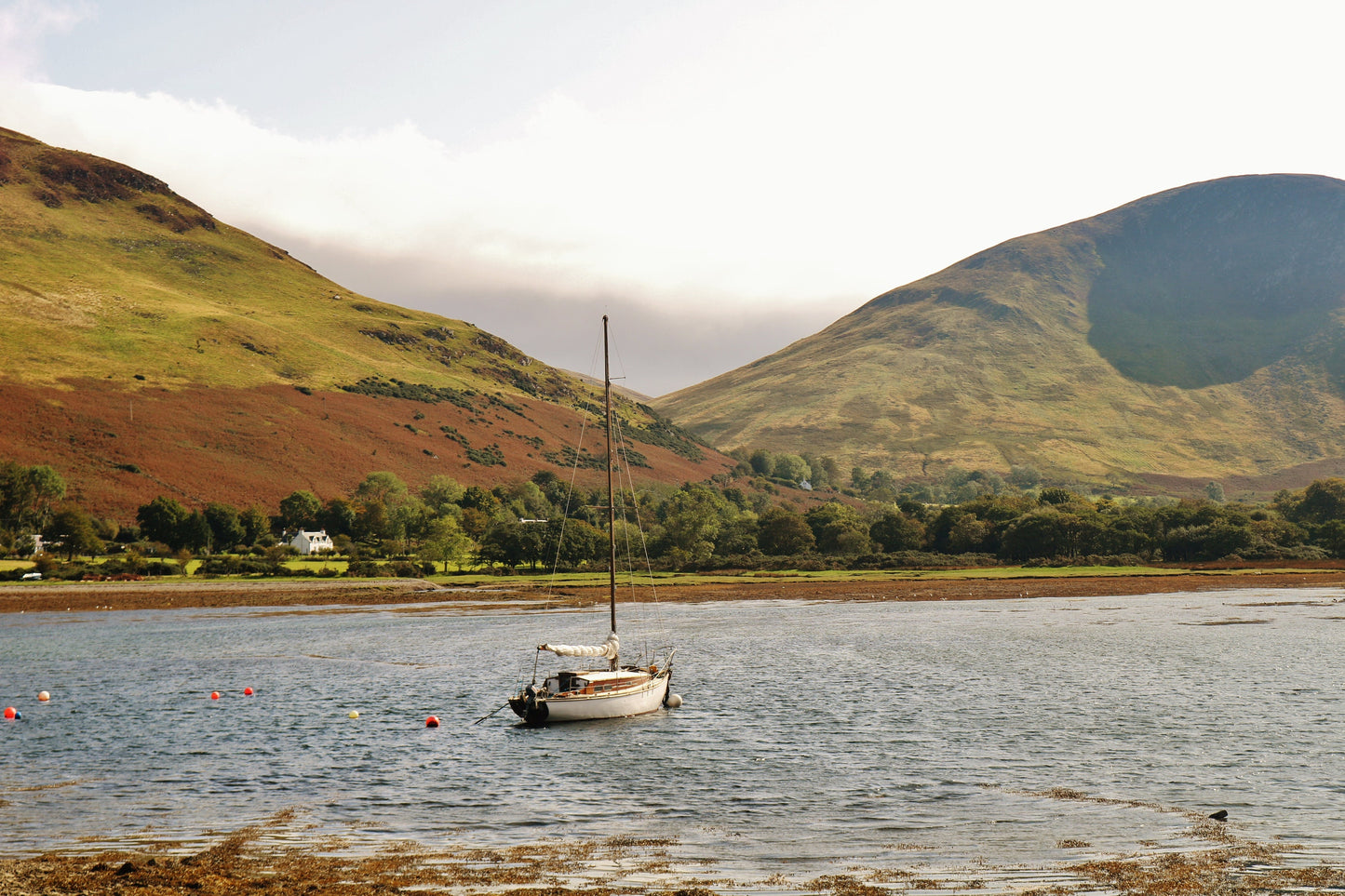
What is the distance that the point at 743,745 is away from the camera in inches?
1587

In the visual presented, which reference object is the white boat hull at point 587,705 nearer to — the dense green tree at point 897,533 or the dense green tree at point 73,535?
the dense green tree at point 73,535

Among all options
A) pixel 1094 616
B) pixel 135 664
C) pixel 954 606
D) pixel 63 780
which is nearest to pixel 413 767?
pixel 63 780

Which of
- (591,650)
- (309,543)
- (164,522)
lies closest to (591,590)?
(309,543)

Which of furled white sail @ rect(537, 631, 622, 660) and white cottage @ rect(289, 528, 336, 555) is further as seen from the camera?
white cottage @ rect(289, 528, 336, 555)

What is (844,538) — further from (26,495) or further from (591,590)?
(26,495)

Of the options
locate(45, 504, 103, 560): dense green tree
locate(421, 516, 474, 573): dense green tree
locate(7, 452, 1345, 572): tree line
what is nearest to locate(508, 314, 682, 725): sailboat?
locate(7, 452, 1345, 572): tree line

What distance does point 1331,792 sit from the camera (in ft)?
98.3

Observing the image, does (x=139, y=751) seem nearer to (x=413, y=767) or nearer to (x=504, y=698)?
(x=413, y=767)

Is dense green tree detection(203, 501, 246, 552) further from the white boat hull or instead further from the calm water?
the white boat hull

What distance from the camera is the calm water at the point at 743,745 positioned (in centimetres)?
2781

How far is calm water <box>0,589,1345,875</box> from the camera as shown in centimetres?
2781

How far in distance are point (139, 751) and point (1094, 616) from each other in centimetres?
7972

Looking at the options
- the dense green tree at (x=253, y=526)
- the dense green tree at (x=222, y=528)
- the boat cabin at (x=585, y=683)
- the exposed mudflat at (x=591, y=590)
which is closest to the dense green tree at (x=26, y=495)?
the dense green tree at (x=222, y=528)

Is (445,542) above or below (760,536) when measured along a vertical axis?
above
